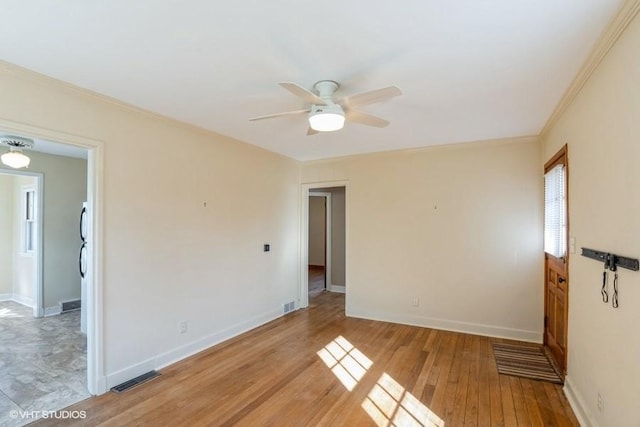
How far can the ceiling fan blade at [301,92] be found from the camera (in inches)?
A: 76.7

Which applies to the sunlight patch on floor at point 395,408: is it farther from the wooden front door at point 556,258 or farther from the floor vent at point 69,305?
the floor vent at point 69,305

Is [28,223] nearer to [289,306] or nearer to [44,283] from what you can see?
[44,283]

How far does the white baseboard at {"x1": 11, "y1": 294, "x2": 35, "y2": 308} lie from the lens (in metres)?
5.47

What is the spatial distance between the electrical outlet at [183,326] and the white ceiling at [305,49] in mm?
2132

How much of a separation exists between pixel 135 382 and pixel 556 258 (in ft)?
13.6

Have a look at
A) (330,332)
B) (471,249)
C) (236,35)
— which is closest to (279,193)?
(330,332)

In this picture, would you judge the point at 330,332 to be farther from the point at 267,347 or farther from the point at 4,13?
the point at 4,13

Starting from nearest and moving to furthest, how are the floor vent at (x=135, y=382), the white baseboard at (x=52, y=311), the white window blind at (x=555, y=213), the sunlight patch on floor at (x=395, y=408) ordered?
1. the sunlight patch on floor at (x=395, y=408)
2. the floor vent at (x=135, y=382)
3. the white window blind at (x=555, y=213)
4. the white baseboard at (x=52, y=311)

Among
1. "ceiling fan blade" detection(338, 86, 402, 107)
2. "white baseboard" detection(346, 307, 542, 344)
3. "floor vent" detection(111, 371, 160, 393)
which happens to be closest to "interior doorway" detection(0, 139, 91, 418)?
"floor vent" detection(111, 371, 160, 393)

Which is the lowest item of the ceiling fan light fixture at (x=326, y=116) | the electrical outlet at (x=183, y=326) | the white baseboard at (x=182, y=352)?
the white baseboard at (x=182, y=352)

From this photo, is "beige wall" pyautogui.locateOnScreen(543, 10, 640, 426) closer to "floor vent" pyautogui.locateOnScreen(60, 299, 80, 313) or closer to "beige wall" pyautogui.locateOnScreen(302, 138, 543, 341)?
"beige wall" pyautogui.locateOnScreen(302, 138, 543, 341)

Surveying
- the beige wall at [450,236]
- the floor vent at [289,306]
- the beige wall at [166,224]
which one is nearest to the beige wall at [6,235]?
the beige wall at [166,224]

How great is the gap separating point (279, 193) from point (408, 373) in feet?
9.81

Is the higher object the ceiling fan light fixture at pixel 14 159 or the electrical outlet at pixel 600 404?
the ceiling fan light fixture at pixel 14 159
